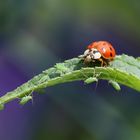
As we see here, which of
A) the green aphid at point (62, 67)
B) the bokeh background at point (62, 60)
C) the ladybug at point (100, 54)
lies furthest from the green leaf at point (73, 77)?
the bokeh background at point (62, 60)

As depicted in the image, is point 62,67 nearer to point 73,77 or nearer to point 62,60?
point 73,77

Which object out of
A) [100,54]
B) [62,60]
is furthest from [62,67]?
[62,60]

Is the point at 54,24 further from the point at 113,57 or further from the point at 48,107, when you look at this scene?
the point at 113,57

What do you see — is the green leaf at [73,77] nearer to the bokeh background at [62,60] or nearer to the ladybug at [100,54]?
the ladybug at [100,54]

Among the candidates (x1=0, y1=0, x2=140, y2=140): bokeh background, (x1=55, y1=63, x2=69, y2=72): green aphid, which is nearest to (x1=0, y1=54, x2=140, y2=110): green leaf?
(x1=55, y1=63, x2=69, y2=72): green aphid

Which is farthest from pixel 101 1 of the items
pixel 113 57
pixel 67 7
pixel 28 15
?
pixel 113 57

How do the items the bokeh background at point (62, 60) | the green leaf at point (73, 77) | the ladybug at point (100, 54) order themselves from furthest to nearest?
1. the bokeh background at point (62, 60)
2. the ladybug at point (100, 54)
3. the green leaf at point (73, 77)
